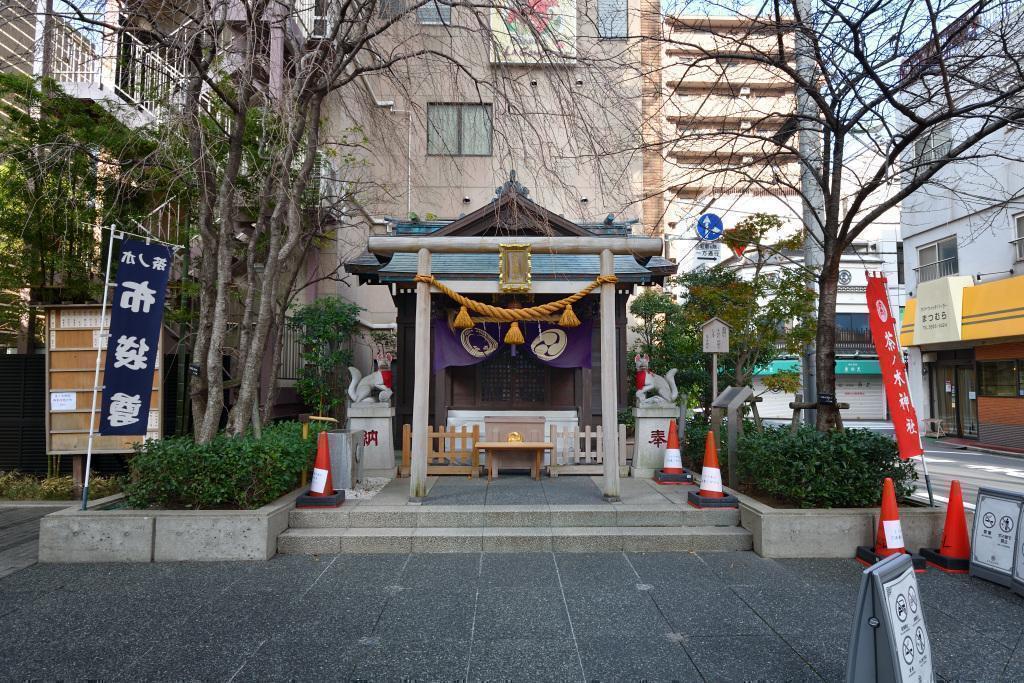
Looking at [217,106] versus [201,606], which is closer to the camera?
[201,606]

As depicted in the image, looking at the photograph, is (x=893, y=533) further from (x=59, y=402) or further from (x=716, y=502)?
(x=59, y=402)

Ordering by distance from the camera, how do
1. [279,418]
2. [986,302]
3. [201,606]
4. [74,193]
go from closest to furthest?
[201,606], [74,193], [279,418], [986,302]

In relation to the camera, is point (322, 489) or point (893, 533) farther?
point (322, 489)

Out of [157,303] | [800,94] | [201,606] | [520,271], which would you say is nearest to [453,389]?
[520,271]

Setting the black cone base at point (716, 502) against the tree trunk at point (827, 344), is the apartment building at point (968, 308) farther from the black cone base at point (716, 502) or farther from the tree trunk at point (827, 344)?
the black cone base at point (716, 502)

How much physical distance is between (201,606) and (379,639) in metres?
1.82

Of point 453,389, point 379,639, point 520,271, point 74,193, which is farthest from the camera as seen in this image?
point 453,389

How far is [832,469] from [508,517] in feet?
12.4

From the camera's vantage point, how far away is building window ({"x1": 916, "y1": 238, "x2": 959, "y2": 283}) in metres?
20.0

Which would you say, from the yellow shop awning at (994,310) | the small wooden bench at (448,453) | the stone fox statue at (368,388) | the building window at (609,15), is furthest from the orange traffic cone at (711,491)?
the yellow shop awning at (994,310)

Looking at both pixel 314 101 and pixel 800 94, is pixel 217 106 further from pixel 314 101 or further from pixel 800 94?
pixel 800 94

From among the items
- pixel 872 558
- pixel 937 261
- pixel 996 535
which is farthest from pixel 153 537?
pixel 937 261

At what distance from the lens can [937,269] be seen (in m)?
20.8

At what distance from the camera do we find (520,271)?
299 inches
